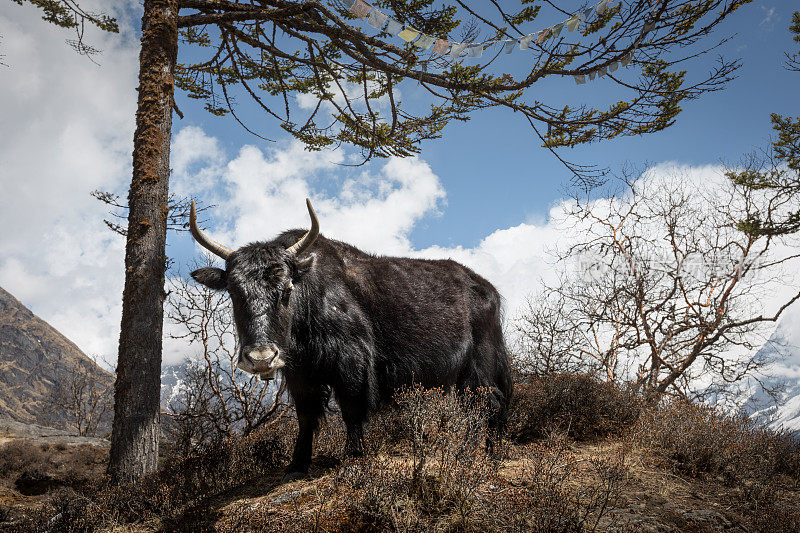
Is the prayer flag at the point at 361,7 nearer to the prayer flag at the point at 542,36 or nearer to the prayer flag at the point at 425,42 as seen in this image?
the prayer flag at the point at 425,42

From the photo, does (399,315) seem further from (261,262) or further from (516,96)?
(516,96)

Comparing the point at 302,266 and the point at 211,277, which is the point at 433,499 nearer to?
the point at 302,266

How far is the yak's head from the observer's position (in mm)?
4441

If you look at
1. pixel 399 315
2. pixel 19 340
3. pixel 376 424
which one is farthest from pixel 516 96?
pixel 19 340

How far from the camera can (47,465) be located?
8062 millimetres

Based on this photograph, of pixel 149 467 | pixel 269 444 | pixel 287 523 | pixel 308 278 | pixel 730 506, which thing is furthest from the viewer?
pixel 269 444

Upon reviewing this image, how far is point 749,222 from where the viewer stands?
38.0ft

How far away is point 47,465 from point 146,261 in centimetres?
486

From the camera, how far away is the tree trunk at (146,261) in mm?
5551

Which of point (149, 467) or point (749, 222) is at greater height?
point (749, 222)

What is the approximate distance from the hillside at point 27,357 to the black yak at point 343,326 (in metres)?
70.4

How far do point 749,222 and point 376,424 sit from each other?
34.5ft

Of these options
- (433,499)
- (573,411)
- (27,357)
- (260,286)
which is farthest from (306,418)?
(27,357)

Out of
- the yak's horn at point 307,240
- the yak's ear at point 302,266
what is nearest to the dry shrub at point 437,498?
the yak's ear at point 302,266
